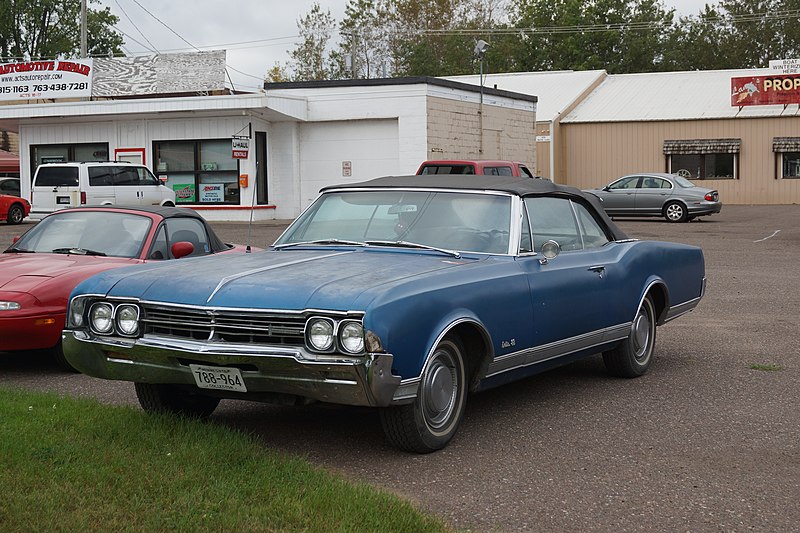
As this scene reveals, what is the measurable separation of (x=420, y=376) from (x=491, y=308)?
82 cm

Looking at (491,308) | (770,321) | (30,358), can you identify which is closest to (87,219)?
(30,358)

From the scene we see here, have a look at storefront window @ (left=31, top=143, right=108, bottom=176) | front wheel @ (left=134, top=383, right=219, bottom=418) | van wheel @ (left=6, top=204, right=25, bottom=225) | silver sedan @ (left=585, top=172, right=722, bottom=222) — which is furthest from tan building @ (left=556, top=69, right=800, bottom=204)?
front wheel @ (left=134, top=383, right=219, bottom=418)

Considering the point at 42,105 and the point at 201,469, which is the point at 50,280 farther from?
the point at 42,105

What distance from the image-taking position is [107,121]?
3503 centimetres

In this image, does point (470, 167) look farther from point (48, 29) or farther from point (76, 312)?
point (48, 29)

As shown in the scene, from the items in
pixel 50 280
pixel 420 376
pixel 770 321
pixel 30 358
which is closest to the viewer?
pixel 420 376

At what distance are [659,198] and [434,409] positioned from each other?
2643 centimetres

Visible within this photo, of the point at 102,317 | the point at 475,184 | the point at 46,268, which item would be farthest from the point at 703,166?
the point at 102,317

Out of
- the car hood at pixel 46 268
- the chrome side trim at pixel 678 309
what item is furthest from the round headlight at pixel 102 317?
the chrome side trim at pixel 678 309

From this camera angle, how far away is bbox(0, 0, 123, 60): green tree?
241 feet

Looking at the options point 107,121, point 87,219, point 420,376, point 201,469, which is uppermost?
point 107,121

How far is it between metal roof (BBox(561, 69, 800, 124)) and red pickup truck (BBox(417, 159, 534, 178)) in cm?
2213

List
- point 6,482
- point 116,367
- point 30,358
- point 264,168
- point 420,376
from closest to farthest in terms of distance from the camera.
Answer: point 6,482 → point 420,376 → point 116,367 → point 30,358 → point 264,168

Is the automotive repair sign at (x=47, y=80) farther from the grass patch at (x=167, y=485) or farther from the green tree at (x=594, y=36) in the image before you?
the green tree at (x=594, y=36)
